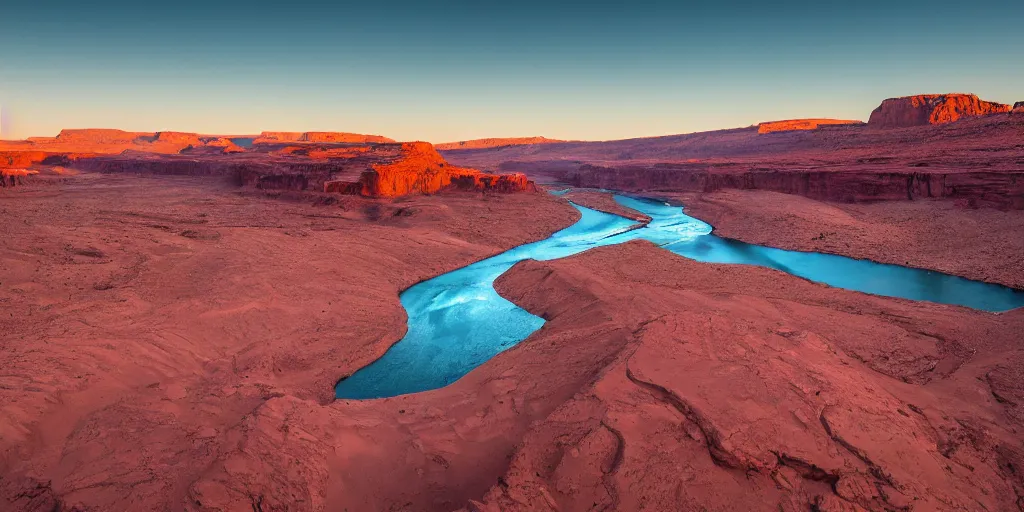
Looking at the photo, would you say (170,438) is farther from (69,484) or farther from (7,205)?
(7,205)

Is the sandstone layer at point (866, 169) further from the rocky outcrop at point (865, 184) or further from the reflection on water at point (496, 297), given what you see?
the reflection on water at point (496, 297)

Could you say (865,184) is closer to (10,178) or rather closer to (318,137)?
(10,178)

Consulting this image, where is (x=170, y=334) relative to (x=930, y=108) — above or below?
below

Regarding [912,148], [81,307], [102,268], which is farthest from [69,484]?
[912,148]

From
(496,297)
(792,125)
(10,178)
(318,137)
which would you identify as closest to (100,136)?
(318,137)

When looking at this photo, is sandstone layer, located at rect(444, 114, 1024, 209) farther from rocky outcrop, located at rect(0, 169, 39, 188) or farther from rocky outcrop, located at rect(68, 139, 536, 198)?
rocky outcrop, located at rect(0, 169, 39, 188)

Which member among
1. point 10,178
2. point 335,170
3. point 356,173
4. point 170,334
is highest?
point 335,170

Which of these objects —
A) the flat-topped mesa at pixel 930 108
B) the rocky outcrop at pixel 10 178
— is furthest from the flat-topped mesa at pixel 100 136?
the flat-topped mesa at pixel 930 108
